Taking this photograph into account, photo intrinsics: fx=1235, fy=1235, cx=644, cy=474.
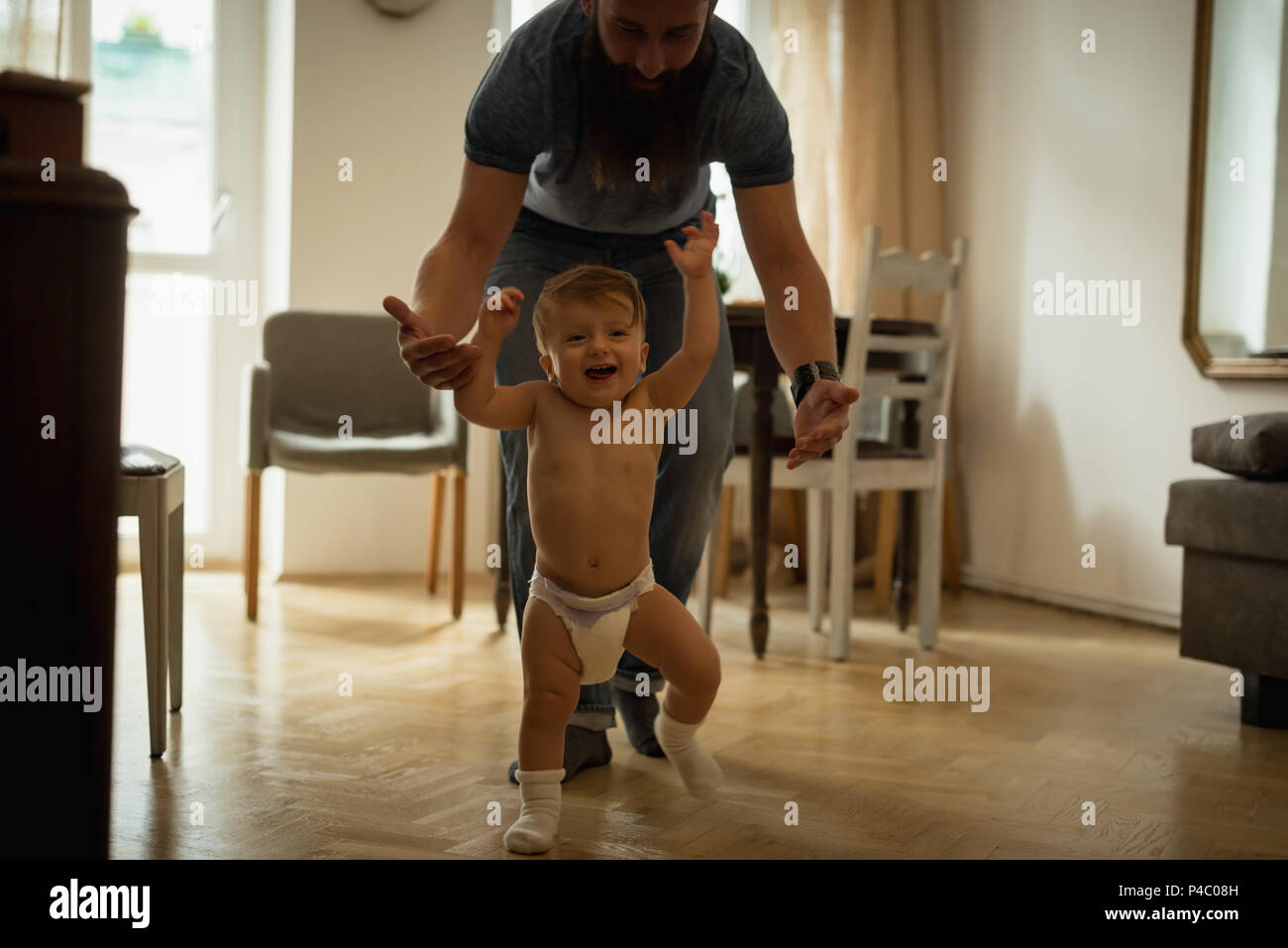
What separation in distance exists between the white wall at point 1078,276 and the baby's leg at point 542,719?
230 cm

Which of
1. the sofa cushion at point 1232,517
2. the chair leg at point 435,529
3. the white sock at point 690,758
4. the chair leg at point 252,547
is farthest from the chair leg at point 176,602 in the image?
the sofa cushion at point 1232,517

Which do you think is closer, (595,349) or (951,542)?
(595,349)

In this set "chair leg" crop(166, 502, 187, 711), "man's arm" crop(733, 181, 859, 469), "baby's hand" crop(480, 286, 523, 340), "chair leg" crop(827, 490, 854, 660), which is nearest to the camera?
"baby's hand" crop(480, 286, 523, 340)

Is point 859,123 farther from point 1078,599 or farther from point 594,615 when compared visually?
point 594,615

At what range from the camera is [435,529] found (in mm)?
3697

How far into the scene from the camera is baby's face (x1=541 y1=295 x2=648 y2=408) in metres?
1.45

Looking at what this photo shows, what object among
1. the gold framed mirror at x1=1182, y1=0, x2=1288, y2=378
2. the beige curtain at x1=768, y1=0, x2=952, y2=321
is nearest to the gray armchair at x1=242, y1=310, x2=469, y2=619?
the beige curtain at x1=768, y1=0, x2=952, y2=321

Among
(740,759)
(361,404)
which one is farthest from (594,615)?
(361,404)

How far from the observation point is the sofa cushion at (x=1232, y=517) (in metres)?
2.18

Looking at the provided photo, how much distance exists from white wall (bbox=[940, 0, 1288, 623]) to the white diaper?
2235mm

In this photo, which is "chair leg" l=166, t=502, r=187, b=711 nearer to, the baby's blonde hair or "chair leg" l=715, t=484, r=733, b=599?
the baby's blonde hair

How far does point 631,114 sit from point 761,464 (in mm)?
1420

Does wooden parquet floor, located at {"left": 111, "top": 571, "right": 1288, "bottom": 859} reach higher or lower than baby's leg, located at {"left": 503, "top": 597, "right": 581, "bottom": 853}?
lower

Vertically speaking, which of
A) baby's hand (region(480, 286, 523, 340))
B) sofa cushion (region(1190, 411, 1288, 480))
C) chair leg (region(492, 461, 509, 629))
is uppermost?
baby's hand (region(480, 286, 523, 340))
